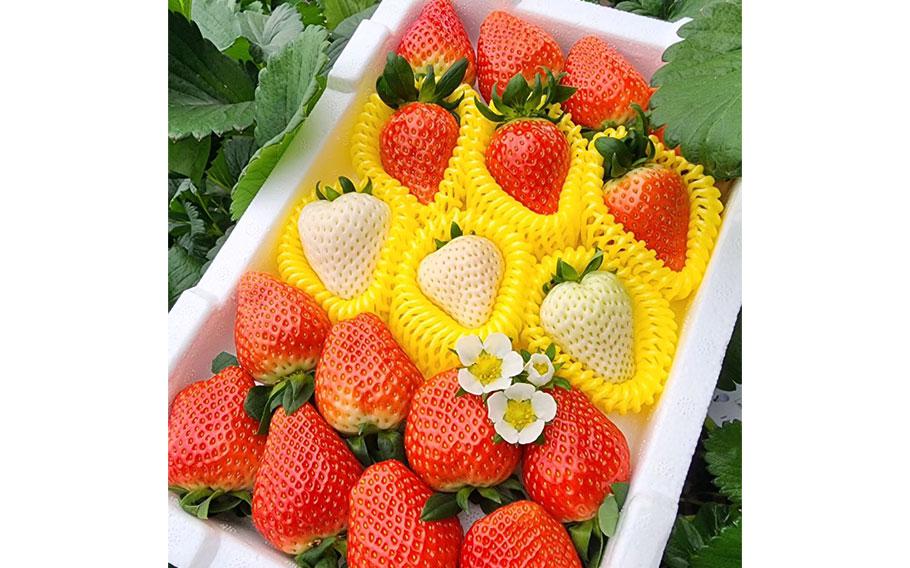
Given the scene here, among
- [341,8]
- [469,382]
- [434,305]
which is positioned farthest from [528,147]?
[341,8]

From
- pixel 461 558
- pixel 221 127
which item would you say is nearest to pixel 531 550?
pixel 461 558

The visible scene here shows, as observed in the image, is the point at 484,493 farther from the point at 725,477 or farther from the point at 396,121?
the point at 396,121

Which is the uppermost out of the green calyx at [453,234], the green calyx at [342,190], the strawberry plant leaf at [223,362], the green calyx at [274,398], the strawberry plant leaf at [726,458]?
the green calyx at [342,190]

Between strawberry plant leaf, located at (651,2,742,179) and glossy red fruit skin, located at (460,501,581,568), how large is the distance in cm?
44

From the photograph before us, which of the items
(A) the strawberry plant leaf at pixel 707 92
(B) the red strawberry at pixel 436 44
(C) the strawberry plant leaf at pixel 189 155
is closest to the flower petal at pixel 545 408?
(A) the strawberry plant leaf at pixel 707 92

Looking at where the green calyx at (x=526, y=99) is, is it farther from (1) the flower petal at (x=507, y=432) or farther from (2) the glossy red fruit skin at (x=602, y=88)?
(1) the flower petal at (x=507, y=432)

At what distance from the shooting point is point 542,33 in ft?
4.41

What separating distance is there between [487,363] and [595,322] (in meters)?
0.14

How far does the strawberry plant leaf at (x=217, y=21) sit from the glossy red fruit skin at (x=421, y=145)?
40cm

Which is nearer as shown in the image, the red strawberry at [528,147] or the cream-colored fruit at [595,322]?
the cream-colored fruit at [595,322]

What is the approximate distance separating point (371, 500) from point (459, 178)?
456 mm

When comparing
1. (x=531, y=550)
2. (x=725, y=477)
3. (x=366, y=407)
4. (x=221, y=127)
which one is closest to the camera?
(x=531, y=550)

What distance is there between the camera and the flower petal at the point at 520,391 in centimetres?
103

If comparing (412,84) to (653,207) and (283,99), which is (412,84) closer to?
(283,99)
